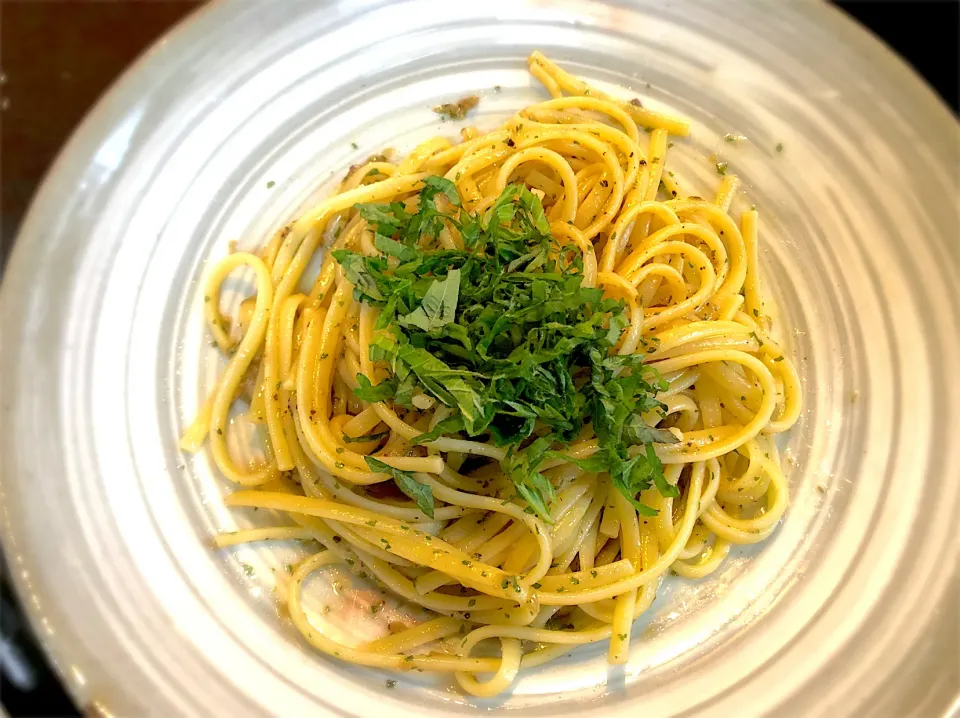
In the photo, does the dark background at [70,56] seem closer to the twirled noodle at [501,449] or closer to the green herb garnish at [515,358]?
the twirled noodle at [501,449]

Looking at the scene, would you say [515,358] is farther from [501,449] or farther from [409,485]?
[409,485]

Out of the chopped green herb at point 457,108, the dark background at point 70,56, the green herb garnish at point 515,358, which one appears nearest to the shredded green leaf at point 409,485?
the green herb garnish at point 515,358

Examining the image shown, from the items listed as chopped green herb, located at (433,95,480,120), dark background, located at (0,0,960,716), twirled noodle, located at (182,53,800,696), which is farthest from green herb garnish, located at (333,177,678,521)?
dark background, located at (0,0,960,716)

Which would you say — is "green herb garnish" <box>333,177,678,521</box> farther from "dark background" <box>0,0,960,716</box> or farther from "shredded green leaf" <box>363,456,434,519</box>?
"dark background" <box>0,0,960,716</box>

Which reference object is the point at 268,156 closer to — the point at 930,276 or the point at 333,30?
the point at 333,30

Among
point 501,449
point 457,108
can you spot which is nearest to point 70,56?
point 457,108

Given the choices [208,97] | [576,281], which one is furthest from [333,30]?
[576,281]
